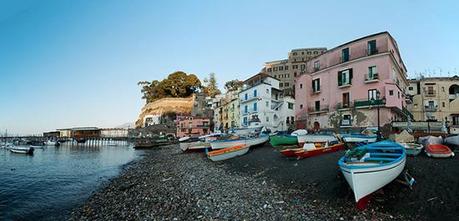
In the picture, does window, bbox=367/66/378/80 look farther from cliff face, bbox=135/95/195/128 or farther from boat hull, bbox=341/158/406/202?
cliff face, bbox=135/95/195/128

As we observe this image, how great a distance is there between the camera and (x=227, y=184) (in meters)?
13.2

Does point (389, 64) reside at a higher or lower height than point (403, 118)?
higher

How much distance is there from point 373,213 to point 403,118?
3579cm

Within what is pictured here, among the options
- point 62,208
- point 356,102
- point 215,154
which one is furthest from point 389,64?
point 62,208

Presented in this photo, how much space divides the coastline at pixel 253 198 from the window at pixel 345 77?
21826mm

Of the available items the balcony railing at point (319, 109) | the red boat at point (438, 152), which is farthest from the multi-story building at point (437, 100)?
the red boat at point (438, 152)

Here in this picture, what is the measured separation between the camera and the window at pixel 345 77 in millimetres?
33216

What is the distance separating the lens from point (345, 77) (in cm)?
3375

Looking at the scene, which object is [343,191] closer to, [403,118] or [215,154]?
[215,154]

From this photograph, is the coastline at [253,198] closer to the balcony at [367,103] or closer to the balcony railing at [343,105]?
the balcony at [367,103]

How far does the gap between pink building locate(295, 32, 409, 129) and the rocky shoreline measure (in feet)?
73.7

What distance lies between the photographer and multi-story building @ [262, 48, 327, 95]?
90.2 metres

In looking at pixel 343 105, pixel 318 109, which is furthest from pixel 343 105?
pixel 318 109

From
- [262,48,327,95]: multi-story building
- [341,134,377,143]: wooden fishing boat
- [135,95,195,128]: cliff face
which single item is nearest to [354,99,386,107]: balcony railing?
[341,134,377,143]: wooden fishing boat
